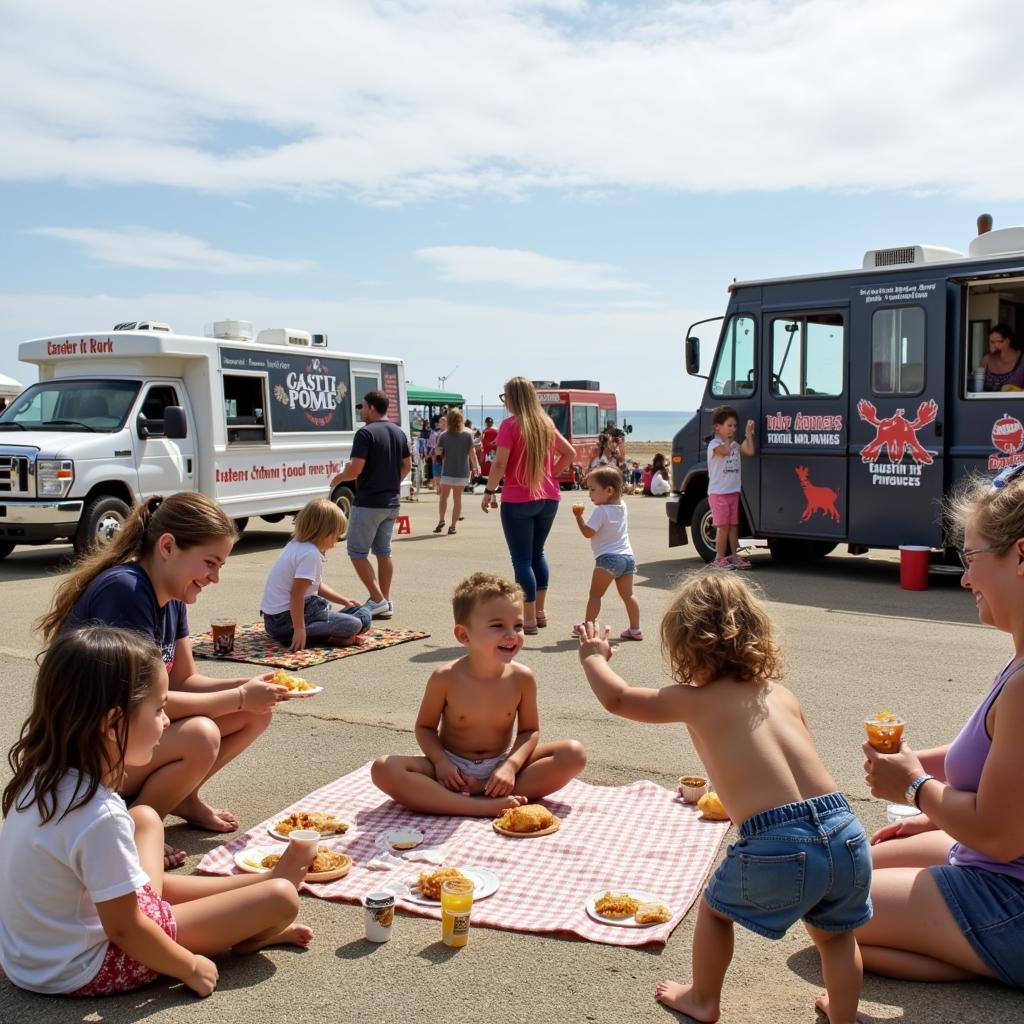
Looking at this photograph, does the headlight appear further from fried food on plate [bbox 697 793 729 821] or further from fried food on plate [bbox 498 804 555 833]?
fried food on plate [bbox 697 793 729 821]

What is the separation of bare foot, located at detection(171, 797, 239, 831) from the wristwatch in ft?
9.35

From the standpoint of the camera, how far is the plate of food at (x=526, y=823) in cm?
448

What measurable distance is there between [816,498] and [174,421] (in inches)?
309

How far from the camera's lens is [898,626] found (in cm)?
926

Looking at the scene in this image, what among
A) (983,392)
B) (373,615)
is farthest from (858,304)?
(373,615)

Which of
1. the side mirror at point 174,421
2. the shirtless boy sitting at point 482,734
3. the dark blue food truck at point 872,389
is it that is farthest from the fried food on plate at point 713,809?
the side mirror at point 174,421

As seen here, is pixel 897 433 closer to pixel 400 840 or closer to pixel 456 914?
pixel 400 840

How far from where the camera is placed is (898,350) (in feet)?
36.6

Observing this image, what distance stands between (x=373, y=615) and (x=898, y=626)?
4.56m

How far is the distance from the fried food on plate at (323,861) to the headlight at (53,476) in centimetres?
931

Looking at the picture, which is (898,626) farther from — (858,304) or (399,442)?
(399,442)

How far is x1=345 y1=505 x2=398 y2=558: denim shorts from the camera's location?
9.62 meters

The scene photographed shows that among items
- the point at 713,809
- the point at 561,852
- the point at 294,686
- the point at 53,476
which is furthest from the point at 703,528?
the point at 561,852

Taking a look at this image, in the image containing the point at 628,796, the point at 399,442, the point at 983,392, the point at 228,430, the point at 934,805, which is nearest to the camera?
the point at 934,805
